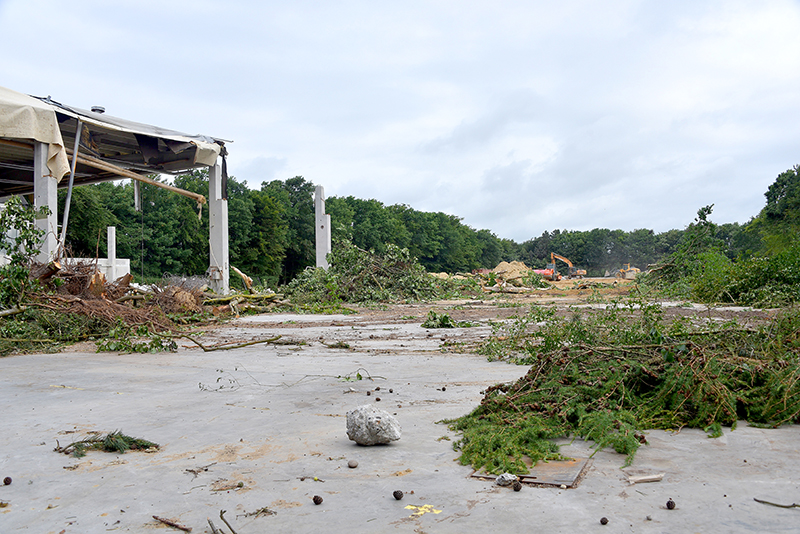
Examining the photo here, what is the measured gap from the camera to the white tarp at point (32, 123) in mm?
10859

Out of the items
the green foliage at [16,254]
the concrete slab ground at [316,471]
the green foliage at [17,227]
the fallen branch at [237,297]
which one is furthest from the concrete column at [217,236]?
the concrete slab ground at [316,471]

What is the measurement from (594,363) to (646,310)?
178 cm

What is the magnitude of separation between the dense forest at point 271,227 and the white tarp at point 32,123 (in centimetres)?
622

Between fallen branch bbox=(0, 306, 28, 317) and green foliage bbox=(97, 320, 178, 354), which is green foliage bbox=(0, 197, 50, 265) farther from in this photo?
green foliage bbox=(97, 320, 178, 354)

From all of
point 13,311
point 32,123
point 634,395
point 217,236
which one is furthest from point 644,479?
point 217,236

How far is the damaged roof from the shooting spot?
11180 mm

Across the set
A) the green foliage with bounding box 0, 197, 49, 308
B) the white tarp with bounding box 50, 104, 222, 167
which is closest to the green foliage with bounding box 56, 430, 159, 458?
the green foliage with bounding box 0, 197, 49, 308

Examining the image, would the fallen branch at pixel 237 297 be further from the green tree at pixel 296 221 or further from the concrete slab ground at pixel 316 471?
the green tree at pixel 296 221

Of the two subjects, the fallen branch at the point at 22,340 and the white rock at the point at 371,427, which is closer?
the white rock at the point at 371,427

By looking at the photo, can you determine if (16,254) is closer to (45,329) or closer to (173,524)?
(45,329)

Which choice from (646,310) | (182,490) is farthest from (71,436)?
(646,310)

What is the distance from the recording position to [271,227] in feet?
169

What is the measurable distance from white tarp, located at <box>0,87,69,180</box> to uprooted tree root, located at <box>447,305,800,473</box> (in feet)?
36.4

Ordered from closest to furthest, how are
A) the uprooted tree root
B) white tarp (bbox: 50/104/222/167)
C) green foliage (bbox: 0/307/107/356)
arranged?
the uprooted tree root < green foliage (bbox: 0/307/107/356) < white tarp (bbox: 50/104/222/167)
